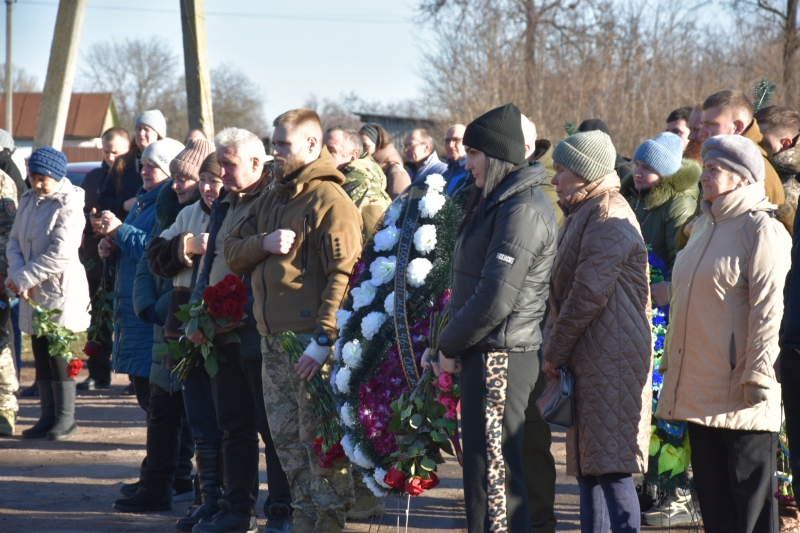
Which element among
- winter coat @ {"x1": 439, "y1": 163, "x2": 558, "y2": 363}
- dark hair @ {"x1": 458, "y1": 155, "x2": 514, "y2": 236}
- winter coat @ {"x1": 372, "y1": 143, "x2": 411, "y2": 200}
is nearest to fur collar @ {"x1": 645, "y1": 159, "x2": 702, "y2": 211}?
winter coat @ {"x1": 439, "y1": 163, "x2": 558, "y2": 363}

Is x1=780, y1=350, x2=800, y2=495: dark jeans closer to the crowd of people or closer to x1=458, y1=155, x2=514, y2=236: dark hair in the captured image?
the crowd of people

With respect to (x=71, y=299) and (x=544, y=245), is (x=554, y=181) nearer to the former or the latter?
(x=544, y=245)

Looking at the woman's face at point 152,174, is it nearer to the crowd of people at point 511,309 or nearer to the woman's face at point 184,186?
the crowd of people at point 511,309

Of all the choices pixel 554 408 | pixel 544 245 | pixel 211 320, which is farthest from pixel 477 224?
pixel 211 320

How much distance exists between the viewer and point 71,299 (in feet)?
22.9

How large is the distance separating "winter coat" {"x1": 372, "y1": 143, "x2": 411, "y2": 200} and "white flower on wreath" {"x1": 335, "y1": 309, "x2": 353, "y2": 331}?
4.00m

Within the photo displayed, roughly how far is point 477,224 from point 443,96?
15.7 m

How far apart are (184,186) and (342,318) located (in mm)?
1684

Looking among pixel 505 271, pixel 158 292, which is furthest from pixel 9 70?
pixel 505 271

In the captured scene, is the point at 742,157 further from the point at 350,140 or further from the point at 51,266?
the point at 51,266

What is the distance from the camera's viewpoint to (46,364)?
7.23 m

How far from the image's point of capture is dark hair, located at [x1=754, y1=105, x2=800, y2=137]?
5176mm

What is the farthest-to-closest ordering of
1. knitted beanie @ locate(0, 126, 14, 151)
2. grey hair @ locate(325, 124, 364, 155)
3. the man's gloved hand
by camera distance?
knitted beanie @ locate(0, 126, 14, 151), grey hair @ locate(325, 124, 364, 155), the man's gloved hand

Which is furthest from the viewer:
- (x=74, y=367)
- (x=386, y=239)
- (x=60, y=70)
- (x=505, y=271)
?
(x=60, y=70)
